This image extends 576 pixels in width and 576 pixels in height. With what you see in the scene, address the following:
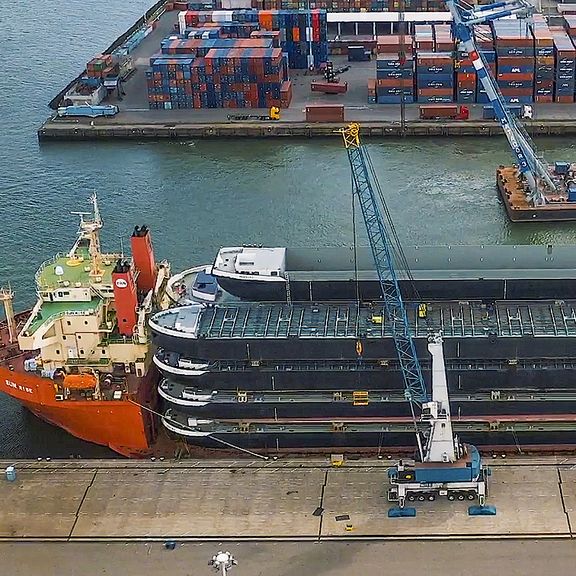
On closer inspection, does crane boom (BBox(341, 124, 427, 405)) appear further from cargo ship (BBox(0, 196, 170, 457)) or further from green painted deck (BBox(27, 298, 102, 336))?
green painted deck (BBox(27, 298, 102, 336))

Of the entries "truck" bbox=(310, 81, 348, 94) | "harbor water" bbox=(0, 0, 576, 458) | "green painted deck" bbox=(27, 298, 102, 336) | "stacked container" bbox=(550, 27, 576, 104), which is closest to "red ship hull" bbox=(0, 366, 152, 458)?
"green painted deck" bbox=(27, 298, 102, 336)

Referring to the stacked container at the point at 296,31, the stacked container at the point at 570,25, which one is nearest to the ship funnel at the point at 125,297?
the stacked container at the point at 296,31

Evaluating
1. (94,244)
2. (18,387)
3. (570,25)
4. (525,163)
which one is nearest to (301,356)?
(94,244)

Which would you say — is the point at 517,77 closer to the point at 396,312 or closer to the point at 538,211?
the point at 538,211

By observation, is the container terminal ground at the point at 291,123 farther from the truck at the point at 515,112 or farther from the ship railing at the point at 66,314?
the ship railing at the point at 66,314

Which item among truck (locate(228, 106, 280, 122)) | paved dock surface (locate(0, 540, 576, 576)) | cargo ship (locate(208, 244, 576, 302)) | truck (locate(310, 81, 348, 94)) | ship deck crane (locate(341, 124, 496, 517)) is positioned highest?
cargo ship (locate(208, 244, 576, 302))

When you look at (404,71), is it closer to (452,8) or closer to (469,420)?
(452,8)

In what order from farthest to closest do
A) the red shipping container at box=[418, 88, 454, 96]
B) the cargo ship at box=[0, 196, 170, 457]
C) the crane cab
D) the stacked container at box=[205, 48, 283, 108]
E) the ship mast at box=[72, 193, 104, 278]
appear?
1. the stacked container at box=[205, 48, 283, 108]
2. the red shipping container at box=[418, 88, 454, 96]
3. the ship mast at box=[72, 193, 104, 278]
4. the cargo ship at box=[0, 196, 170, 457]
5. the crane cab
